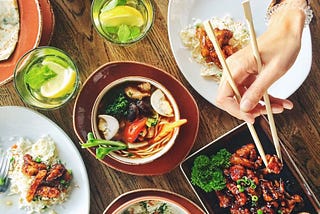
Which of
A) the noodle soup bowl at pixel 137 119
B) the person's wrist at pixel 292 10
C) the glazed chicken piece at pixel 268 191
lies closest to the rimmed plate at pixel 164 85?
the noodle soup bowl at pixel 137 119

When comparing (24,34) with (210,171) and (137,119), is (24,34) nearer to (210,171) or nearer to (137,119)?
(137,119)

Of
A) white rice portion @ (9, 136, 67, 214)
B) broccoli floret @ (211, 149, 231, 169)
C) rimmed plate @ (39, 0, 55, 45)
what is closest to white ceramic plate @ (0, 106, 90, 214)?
white rice portion @ (9, 136, 67, 214)

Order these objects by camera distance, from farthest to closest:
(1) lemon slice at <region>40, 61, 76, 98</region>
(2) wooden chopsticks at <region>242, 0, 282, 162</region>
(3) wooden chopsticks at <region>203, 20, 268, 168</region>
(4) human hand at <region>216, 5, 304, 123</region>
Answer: (1) lemon slice at <region>40, 61, 76, 98</region> < (4) human hand at <region>216, 5, 304, 123</region> < (3) wooden chopsticks at <region>203, 20, 268, 168</region> < (2) wooden chopsticks at <region>242, 0, 282, 162</region>

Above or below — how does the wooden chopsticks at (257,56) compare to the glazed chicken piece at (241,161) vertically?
above

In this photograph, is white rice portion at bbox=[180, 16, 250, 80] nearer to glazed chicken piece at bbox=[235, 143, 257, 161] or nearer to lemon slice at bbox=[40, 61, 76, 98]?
glazed chicken piece at bbox=[235, 143, 257, 161]

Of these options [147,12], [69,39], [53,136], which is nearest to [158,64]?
[147,12]

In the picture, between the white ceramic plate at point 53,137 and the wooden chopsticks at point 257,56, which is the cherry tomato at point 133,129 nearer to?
the white ceramic plate at point 53,137

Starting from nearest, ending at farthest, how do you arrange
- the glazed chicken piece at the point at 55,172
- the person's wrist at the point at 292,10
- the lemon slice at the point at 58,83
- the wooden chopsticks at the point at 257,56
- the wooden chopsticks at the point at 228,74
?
the wooden chopsticks at the point at 257,56 → the wooden chopsticks at the point at 228,74 → the person's wrist at the point at 292,10 → the lemon slice at the point at 58,83 → the glazed chicken piece at the point at 55,172
